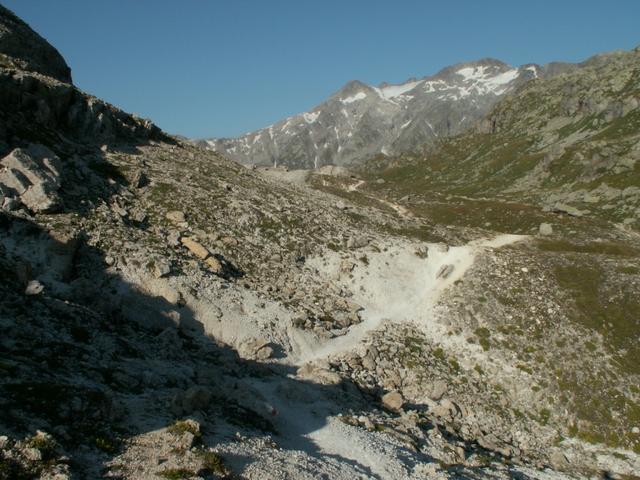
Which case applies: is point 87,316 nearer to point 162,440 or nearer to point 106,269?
point 106,269

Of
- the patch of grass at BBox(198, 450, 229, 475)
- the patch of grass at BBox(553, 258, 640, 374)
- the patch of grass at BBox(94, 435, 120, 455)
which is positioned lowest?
the patch of grass at BBox(94, 435, 120, 455)

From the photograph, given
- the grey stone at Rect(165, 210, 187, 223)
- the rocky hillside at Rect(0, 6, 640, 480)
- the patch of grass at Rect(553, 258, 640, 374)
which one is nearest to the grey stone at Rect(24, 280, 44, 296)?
the rocky hillside at Rect(0, 6, 640, 480)

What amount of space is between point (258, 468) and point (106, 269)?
84.7 ft

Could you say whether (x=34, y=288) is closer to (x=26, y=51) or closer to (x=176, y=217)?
(x=176, y=217)

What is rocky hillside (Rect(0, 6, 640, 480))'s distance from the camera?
2419 cm

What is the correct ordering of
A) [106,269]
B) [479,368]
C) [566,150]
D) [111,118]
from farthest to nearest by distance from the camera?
[566,150]
[111,118]
[479,368]
[106,269]

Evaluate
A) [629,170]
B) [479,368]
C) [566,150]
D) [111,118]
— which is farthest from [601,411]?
[566,150]

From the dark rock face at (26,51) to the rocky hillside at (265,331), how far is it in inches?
475

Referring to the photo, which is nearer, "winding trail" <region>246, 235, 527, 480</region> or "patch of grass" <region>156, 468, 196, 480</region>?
"patch of grass" <region>156, 468, 196, 480</region>

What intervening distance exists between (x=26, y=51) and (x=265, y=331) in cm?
6878

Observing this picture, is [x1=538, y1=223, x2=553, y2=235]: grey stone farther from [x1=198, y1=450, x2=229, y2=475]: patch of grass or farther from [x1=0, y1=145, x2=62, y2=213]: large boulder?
[x1=198, y1=450, x2=229, y2=475]: patch of grass

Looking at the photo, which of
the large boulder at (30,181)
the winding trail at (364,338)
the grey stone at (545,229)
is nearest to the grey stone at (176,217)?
the large boulder at (30,181)

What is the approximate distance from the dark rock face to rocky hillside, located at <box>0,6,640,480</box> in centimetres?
1205

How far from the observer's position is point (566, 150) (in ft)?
619
